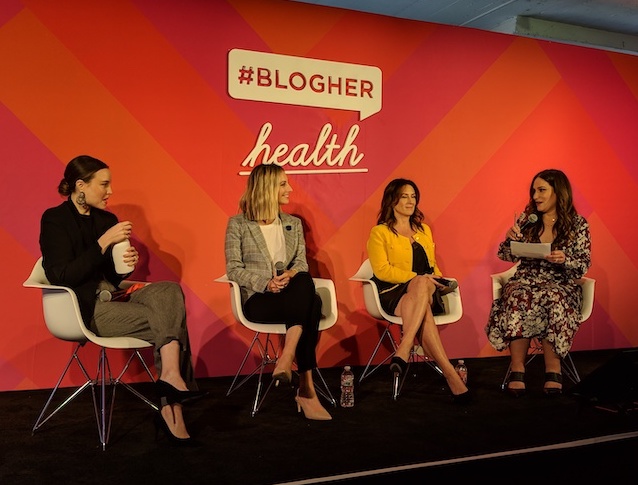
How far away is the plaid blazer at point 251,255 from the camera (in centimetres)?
427

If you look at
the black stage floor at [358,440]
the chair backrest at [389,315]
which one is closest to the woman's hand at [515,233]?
the chair backrest at [389,315]

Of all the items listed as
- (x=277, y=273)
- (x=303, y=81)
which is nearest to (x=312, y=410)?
(x=277, y=273)

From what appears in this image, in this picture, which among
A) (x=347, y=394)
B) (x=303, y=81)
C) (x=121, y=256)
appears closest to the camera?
(x=121, y=256)

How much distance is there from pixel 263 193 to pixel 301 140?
1021 mm

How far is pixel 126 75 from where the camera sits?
4836 millimetres

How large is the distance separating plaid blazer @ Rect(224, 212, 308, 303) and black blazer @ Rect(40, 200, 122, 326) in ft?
2.26

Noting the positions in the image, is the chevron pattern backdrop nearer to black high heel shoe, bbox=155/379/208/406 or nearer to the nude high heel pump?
the nude high heel pump

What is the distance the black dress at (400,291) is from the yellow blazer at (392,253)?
0.04 m

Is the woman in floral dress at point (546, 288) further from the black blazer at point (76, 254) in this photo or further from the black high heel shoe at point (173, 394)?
the black blazer at point (76, 254)

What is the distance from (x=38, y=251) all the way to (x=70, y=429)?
4.37 ft

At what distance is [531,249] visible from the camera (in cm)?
460

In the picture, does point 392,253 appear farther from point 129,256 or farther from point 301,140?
point 129,256

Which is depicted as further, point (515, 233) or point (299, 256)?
point (515, 233)

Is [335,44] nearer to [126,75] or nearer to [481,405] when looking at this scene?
[126,75]
